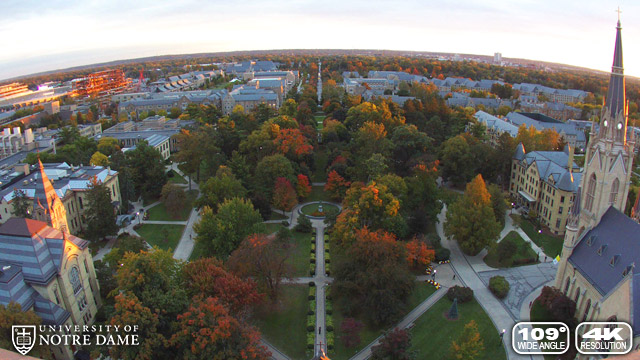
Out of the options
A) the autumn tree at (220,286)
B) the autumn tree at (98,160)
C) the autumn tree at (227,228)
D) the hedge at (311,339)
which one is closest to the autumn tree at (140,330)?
the autumn tree at (220,286)

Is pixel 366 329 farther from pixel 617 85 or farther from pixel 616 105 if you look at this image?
pixel 617 85

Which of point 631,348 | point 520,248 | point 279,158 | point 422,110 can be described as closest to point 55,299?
point 279,158

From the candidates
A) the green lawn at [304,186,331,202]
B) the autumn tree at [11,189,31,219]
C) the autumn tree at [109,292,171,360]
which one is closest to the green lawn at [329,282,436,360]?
the autumn tree at [109,292,171,360]

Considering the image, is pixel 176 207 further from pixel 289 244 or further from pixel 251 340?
pixel 251 340

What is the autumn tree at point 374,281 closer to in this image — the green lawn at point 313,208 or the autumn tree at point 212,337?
the autumn tree at point 212,337

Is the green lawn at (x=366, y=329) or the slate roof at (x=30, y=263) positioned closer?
the slate roof at (x=30, y=263)

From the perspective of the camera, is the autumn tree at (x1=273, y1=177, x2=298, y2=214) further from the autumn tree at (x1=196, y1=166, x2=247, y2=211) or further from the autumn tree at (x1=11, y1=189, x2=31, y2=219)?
the autumn tree at (x1=11, y1=189, x2=31, y2=219)
